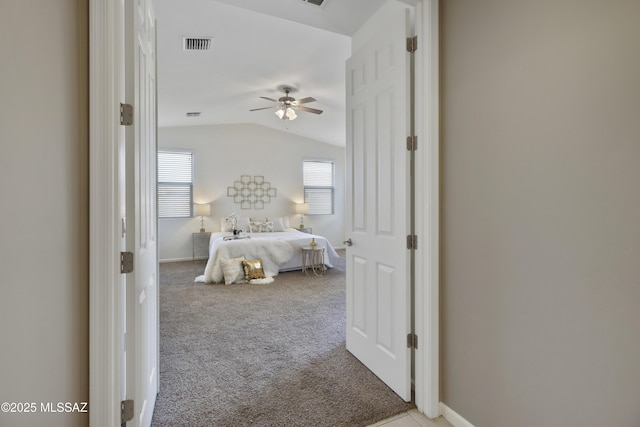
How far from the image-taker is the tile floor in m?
1.68

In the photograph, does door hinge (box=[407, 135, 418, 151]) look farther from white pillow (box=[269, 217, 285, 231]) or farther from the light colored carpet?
white pillow (box=[269, 217, 285, 231])

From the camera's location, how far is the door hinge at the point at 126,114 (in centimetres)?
118

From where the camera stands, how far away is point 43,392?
0.88 m

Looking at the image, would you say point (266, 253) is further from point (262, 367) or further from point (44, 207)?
point (44, 207)

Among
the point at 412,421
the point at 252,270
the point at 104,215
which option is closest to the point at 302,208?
the point at 252,270

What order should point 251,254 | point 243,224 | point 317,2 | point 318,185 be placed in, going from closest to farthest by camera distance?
point 317,2
point 251,254
point 243,224
point 318,185

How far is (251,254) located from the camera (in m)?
5.07

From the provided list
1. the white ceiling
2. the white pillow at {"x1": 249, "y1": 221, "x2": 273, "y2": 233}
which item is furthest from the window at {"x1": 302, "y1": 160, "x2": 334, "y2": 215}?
the white ceiling

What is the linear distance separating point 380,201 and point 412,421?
4.21ft

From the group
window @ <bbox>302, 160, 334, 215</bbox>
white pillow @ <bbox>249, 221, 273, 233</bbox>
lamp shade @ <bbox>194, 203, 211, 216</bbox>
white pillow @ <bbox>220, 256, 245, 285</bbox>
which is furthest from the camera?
window @ <bbox>302, 160, 334, 215</bbox>

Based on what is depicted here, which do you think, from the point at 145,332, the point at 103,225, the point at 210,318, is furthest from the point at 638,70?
the point at 210,318

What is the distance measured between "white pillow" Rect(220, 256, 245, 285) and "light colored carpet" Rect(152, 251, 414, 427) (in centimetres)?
67

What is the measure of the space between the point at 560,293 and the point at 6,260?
1771 mm

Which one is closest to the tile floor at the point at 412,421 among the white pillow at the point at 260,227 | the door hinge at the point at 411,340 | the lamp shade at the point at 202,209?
the door hinge at the point at 411,340
